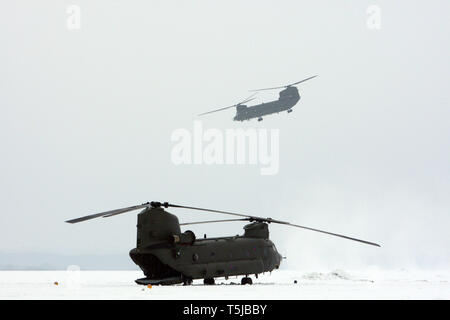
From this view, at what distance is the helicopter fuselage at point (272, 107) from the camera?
A: 10219 cm

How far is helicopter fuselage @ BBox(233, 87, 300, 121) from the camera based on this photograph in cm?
10219

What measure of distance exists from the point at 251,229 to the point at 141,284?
9.63 metres

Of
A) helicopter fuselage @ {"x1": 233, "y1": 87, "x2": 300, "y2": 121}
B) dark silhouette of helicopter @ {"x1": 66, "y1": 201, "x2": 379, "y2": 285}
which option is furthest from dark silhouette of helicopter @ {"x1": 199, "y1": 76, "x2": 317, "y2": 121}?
dark silhouette of helicopter @ {"x1": 66, "y1": 201, "x2": 379, "y2": 285}

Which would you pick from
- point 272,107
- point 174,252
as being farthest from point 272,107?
point 174,252

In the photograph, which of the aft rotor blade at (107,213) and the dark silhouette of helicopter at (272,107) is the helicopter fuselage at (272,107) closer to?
the dark silhouette of helicopter at (272,107)

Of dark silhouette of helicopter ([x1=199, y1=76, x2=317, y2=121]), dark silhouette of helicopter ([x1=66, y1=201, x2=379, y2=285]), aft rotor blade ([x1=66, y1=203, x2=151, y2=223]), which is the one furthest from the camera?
dark silhouette of helicopter ([x1=199, y1=76, x2=317, y2=121])

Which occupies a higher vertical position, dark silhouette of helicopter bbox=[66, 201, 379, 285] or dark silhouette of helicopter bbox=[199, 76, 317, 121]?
dark silhouette of helicopter bbox=[199, 76, 317, 121]

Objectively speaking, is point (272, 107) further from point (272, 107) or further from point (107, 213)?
point (107, 213)

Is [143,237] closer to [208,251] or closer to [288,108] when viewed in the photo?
[208,251]

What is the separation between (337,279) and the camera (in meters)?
45.3

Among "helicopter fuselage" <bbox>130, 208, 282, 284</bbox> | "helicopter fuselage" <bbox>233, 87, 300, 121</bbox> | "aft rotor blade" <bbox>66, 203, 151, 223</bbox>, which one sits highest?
"helicopter fuselage" <bbox>233, 87, 300, 121</bbox>

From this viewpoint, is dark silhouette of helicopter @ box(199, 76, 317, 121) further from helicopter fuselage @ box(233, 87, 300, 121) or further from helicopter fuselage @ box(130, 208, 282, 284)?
helicopter fuselage @ box(130, 208, 282, 284)

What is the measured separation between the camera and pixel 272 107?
336 feet
